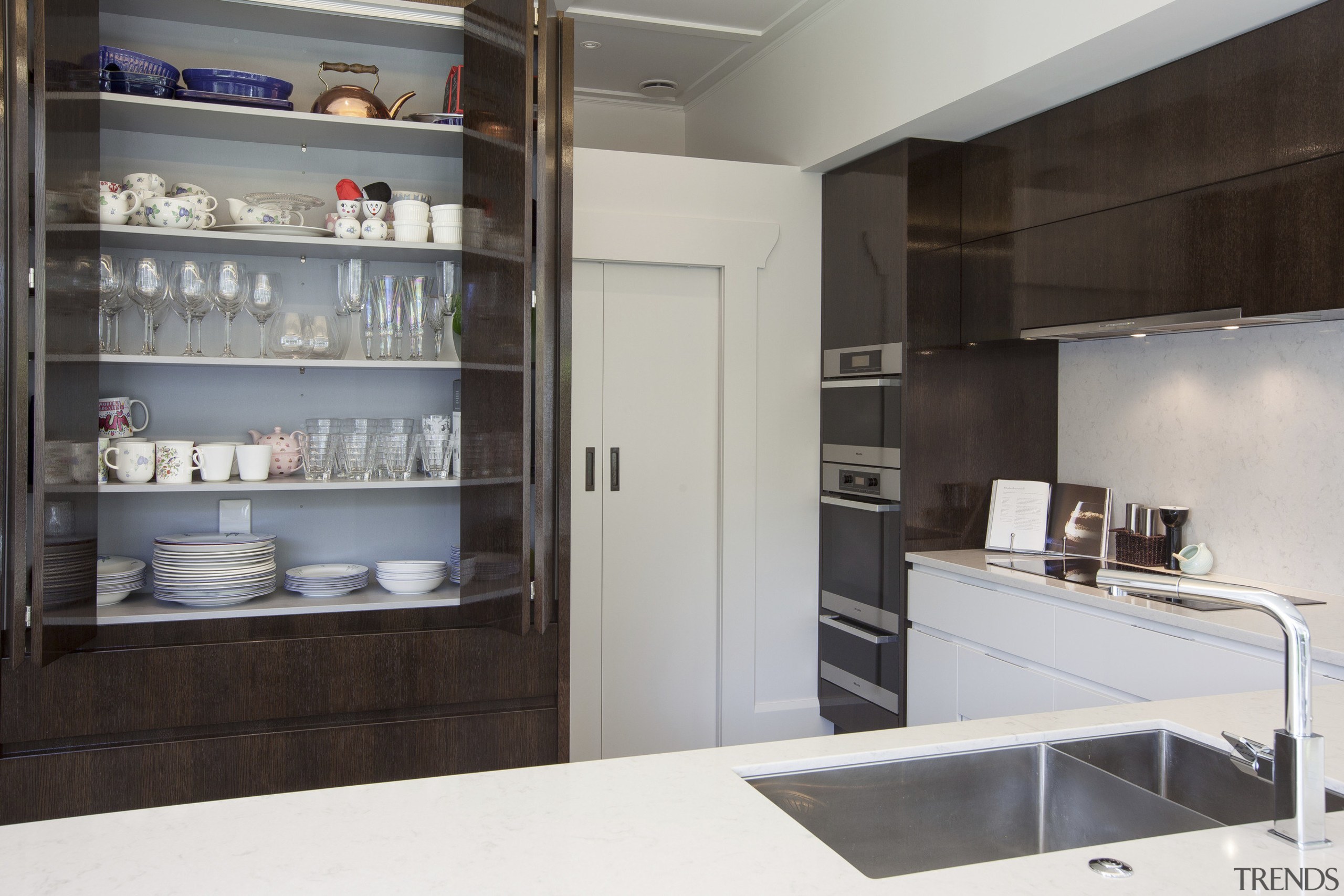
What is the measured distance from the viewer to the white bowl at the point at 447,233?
2537mm

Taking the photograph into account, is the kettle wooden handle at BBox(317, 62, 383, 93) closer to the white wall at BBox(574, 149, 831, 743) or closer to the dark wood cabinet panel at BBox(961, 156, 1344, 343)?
the white wall at BBox(574, 149, 831, 743)

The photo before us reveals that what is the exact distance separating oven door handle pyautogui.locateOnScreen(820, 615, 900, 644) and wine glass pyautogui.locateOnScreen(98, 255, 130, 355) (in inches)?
96.3

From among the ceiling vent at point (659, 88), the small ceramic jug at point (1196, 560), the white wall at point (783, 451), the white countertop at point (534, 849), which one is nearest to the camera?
the white countertop at point (534, 849)

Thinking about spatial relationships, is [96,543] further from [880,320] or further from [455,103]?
[880,320]

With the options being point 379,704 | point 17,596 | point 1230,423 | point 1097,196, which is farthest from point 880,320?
point 17,596

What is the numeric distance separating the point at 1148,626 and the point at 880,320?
53.9 inches

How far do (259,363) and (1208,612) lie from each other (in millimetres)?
2395

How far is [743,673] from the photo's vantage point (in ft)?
11.7

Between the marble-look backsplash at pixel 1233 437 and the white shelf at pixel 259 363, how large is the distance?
2107 mm

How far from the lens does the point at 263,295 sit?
2453 mm

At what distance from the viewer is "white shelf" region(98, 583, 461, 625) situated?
91.4 inches

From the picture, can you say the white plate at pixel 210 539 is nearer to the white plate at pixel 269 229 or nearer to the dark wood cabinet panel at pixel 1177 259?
the white plate at pixel 269 229

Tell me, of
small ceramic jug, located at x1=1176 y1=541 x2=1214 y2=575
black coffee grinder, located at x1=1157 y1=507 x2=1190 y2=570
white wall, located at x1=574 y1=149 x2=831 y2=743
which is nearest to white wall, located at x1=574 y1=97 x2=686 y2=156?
white wall, located at x1=574 y1=149 x2=831 y2=743

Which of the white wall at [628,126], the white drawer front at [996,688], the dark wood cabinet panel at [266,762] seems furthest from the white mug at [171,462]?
the white wall at [628,126]
